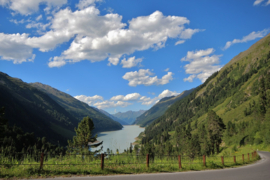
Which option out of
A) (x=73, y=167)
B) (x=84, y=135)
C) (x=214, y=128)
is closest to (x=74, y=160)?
(x=73, y=167)

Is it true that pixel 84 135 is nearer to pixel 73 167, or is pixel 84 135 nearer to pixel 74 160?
pixel 74 160

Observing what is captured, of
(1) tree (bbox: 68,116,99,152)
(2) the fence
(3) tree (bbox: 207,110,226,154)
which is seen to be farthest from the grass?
(3) tree (bbox: 207,110,226,154)

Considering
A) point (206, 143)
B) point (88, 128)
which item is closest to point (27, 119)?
point (88, 128)

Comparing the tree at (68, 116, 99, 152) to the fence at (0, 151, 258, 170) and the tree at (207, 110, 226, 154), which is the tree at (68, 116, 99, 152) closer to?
the fence at (0, 151, 258, 170)

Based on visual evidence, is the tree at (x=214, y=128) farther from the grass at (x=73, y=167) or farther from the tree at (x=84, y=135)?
the grass at (x=73, y=167)

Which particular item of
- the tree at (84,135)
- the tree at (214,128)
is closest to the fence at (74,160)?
the tree at (84,135)

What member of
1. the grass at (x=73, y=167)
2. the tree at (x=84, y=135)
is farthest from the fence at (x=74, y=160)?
the tree at (x=84, y=135)

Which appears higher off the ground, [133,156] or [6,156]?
[6,156]

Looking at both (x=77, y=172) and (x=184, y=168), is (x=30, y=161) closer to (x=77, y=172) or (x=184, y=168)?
(x=77, y=172)

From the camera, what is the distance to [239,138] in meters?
87.1

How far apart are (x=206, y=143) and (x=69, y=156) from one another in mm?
65989

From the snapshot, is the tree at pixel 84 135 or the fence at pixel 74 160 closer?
the fence at pixel 74 160

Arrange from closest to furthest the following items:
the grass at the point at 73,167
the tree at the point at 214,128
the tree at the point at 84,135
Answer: the grass at the point at 73,167 → the tree at the point at 84,135 → the tree at the point at 214,128

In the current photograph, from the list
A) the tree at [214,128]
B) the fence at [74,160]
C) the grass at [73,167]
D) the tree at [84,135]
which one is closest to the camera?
the grass at [73,167]
